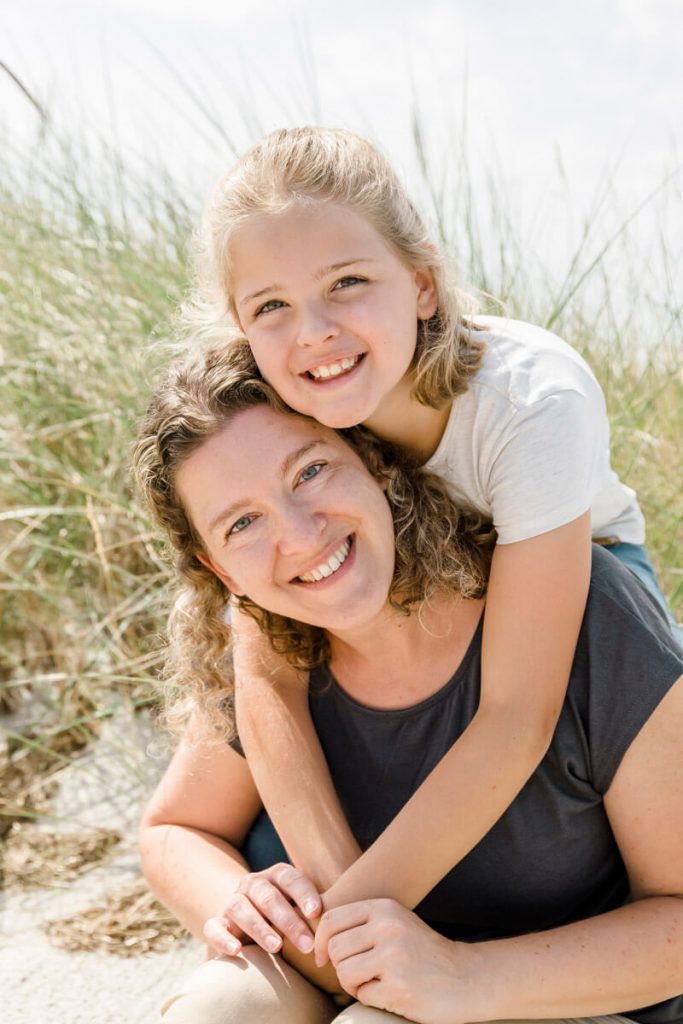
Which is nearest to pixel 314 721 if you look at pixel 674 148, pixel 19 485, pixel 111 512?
pixel 111 512

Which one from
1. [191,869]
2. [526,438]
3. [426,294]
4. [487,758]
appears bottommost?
[191,869]

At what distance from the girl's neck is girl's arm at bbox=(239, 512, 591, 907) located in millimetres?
329

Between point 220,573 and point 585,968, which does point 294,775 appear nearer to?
point 220,573

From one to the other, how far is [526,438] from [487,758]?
0.62m

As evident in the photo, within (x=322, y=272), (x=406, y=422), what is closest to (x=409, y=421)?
(x=406, y=422)

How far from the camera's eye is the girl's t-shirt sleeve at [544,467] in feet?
7.42

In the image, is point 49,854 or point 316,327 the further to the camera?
point 49,854

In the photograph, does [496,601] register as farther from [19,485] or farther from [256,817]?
[19,485]

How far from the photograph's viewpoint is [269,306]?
7.74 ft

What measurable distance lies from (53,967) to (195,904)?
914 millimetres

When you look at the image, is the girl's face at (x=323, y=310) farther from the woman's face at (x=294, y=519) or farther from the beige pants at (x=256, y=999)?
the beige pants at (x=256, y=999)

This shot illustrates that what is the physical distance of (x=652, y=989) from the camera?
198 centimetres

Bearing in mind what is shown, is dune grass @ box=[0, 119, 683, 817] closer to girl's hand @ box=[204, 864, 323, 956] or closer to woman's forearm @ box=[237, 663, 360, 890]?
woman's forearm @ box=[237, 663, 360, 890]

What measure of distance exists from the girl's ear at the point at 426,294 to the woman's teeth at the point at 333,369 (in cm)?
28
